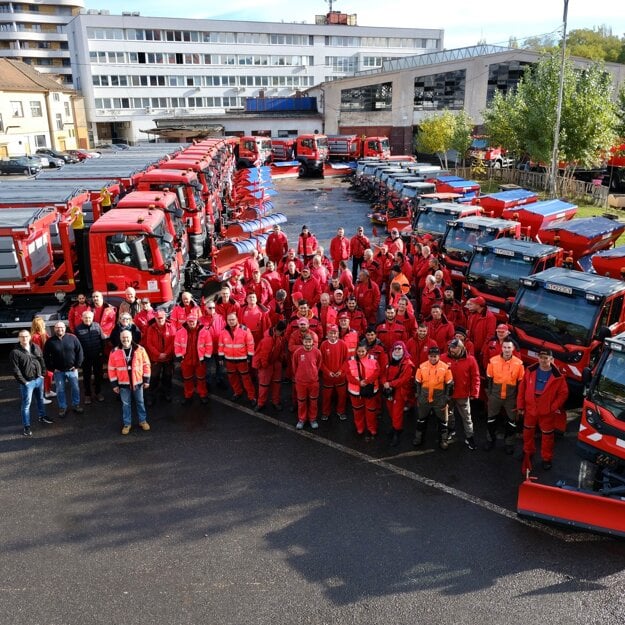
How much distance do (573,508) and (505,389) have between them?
198 centimetres

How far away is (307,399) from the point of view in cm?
881

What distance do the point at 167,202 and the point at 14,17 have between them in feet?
270

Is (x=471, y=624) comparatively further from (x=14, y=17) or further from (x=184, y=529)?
(x=14, y=17)

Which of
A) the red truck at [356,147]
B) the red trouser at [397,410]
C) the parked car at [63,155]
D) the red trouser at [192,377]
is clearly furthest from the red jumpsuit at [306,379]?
the parked car at [63,155]

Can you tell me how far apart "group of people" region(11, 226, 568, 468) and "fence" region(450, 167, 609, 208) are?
19.0 metres

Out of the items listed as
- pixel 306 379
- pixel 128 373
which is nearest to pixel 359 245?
pixel 306 379

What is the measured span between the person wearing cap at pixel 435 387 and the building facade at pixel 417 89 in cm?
4595

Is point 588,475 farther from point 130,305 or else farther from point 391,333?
point 130,305

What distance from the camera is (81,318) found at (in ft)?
31.6

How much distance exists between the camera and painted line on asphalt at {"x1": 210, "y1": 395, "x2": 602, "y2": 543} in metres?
6.36

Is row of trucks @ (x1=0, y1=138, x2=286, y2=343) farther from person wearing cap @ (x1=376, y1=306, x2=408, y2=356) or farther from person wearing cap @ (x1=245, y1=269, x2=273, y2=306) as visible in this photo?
person wearing cap @ (x1=376, y1=306, x2=408, y2=356)

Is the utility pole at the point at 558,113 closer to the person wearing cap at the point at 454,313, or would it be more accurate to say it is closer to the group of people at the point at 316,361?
the group of people at the point at 316,361

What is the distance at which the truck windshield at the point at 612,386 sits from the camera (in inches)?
253

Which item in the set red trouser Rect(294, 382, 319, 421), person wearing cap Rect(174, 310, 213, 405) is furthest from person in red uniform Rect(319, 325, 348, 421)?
person wearing cap Rect(174, 310, 213, 405)
